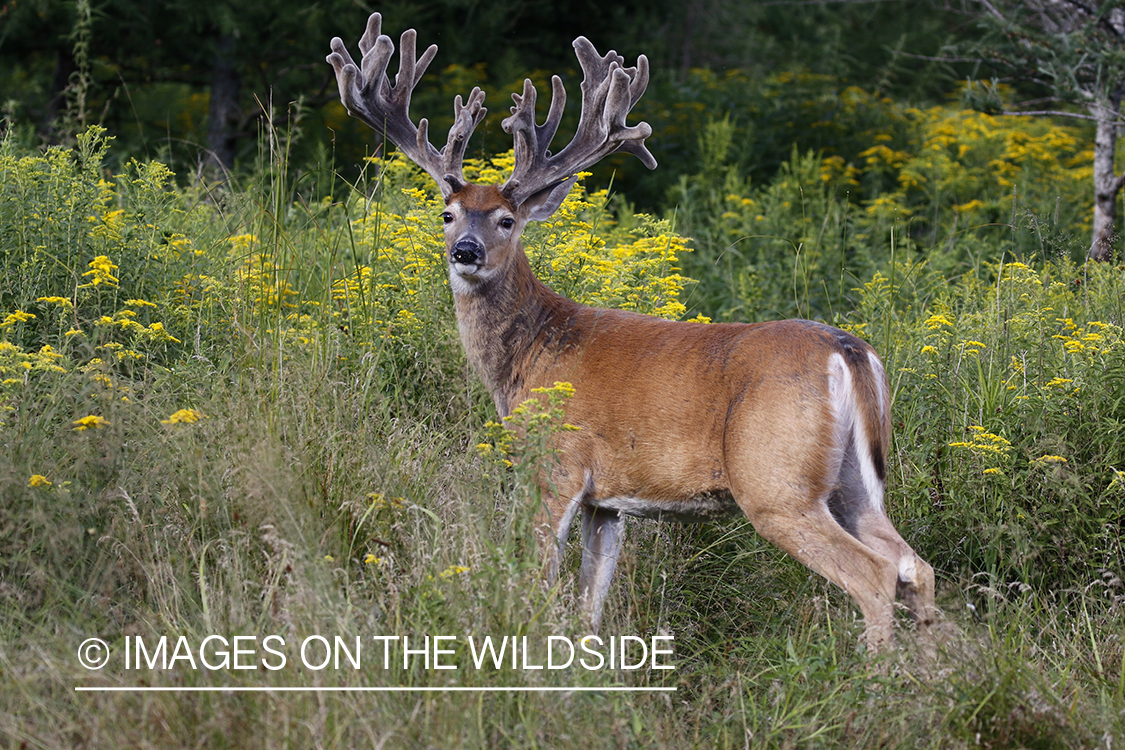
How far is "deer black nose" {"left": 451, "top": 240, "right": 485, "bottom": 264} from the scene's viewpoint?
4570 millimetres

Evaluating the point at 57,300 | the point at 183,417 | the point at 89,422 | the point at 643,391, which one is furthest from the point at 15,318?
the point at 643,391

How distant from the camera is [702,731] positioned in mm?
3496

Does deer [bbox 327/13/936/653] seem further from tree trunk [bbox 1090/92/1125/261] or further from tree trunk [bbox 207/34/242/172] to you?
tree trunk [bbox 207/34/242/172]

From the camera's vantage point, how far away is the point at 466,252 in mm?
4570

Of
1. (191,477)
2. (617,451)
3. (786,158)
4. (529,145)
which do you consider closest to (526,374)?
(617,451)

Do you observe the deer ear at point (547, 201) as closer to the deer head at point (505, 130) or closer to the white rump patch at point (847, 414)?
the deer head at point (505, 130)

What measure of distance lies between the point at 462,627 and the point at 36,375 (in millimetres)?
2148

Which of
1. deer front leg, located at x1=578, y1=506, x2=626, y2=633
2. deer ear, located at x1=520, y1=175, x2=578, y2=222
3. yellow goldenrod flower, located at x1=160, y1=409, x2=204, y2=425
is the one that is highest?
deer ear, located at x1=520, y1=175, x2=578, y2=222

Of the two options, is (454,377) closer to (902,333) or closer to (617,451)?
(617,451)

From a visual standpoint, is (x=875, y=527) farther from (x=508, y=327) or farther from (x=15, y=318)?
(x=15, y=318)
